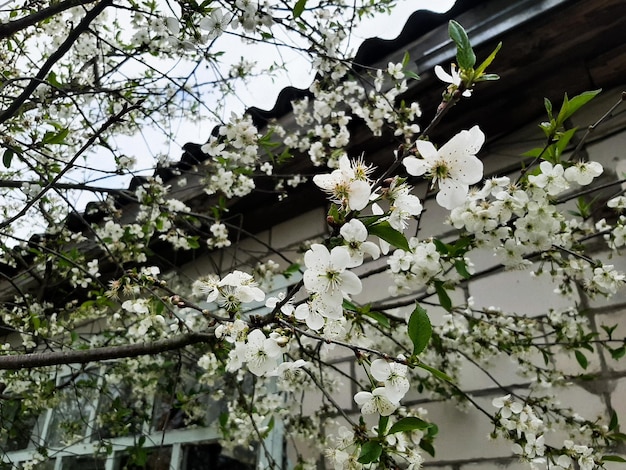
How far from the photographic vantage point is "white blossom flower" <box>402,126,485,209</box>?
2.36ft

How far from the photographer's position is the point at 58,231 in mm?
2480

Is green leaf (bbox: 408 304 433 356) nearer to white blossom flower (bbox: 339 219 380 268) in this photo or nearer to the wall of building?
white blossom flower (bbox: 339 219 380 268)

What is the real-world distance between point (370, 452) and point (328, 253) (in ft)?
1.26

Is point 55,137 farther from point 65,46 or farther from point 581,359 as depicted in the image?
point 581,359

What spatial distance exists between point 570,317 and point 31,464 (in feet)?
8.54

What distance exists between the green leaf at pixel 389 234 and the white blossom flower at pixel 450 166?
0.27 feet

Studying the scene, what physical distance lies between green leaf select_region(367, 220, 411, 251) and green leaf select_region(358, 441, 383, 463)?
0.38 meters

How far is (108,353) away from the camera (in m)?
1.00

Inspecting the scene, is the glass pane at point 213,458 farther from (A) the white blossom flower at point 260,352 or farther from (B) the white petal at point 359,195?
(B) the white petal at point 359,195

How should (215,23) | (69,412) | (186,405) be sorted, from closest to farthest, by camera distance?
(215,23)
(186,405)
(69,412)

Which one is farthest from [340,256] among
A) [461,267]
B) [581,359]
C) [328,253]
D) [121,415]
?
[121,415]

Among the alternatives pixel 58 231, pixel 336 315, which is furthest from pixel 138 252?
pixel 336 315

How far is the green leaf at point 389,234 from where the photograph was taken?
708 millimetres

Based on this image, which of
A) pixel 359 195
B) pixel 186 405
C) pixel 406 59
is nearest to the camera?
pixel 359 195
